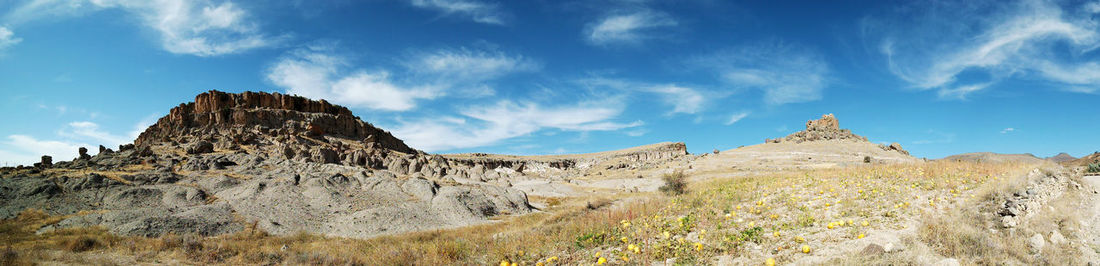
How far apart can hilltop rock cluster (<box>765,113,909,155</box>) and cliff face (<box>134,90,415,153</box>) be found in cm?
7780

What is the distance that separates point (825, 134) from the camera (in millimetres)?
73562

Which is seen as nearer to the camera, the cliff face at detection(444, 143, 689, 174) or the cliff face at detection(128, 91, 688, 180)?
the cliff face at detection(128, 91, 688, 180)

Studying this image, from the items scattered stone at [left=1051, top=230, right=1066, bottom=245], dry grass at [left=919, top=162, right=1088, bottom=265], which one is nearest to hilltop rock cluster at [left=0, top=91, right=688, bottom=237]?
dry grass at [left=919, top=162, right=1088, bottom=265]

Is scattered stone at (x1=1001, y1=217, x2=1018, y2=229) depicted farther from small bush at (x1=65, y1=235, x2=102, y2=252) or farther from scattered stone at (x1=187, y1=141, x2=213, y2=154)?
scattered stone at (x1=187, y1=141, x2=213, y2=154)

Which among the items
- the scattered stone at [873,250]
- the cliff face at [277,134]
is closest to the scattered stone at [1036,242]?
the scattered stone at [873,250]

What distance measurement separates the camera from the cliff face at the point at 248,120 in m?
58.5

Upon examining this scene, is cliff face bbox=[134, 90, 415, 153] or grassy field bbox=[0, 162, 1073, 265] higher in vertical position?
cliff face bbox=[134, 90, 415, 153]

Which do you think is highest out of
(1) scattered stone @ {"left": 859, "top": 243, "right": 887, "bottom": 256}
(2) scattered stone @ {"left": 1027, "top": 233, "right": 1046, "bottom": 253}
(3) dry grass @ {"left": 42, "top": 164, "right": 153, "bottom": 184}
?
(3) dry grass @ {"left": 42, "top": 164, "right": 153, "bottom": 184}

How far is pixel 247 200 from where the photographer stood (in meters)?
26.4

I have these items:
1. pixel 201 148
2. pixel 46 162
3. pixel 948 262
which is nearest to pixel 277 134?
pixel 201 148

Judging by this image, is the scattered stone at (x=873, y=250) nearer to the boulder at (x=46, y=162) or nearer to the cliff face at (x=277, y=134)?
the cliff face at (x=277, y=134)

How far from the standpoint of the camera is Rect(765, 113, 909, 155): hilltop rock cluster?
69.2 m

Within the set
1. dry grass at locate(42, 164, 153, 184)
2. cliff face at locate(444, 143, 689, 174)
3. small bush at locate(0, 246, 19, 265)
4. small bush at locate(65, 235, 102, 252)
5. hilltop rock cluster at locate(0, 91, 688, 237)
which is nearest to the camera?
small bush at locate(0, 246, 19, 265)

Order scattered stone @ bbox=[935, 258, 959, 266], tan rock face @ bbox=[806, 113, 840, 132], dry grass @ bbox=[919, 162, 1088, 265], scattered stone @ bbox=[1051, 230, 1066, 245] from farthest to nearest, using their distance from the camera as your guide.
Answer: tan rock face @ bbox=[806, 113, 840, 132]
scattered stone @ bbox=[1051, 230, 1066, 245]
dry grass @ bbox=[919, 162, 1088, 265]
scattered stone @ bbox=[935, 258, 959, 266]
